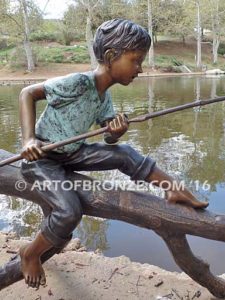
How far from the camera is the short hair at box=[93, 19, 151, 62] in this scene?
196 cm

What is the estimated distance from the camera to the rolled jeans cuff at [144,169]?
219 cm

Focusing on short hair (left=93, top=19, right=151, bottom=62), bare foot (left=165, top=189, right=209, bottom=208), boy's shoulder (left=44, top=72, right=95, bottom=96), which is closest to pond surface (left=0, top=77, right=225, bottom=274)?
bare foot (left=165, top=189, right=209, bottom=208)

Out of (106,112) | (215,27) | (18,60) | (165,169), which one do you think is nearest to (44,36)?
(18,60)

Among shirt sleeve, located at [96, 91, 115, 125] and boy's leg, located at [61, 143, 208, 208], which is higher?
shirt sleeve, located at [96, 91, 115, 125]

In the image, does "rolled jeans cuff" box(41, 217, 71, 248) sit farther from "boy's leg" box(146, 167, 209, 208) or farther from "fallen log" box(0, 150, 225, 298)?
"boy's leg" box(146, 167, 209, 208)

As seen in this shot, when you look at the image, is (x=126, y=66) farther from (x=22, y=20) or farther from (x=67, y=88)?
Answer: (x=22, y=20)

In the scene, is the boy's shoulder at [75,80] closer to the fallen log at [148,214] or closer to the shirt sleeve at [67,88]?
the shirt sleeve at [67,88]

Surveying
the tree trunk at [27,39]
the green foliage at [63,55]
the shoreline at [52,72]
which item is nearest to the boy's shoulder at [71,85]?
the shoreline at [52,72]

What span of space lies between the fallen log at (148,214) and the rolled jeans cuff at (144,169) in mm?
127

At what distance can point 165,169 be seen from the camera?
18.3ft

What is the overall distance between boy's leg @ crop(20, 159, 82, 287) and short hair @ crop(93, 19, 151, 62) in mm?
698

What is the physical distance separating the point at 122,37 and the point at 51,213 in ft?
3.15

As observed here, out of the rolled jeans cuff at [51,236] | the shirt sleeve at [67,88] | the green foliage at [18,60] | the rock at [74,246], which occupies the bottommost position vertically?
the green foliage at [18,60]

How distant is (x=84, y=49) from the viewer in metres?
32.4
